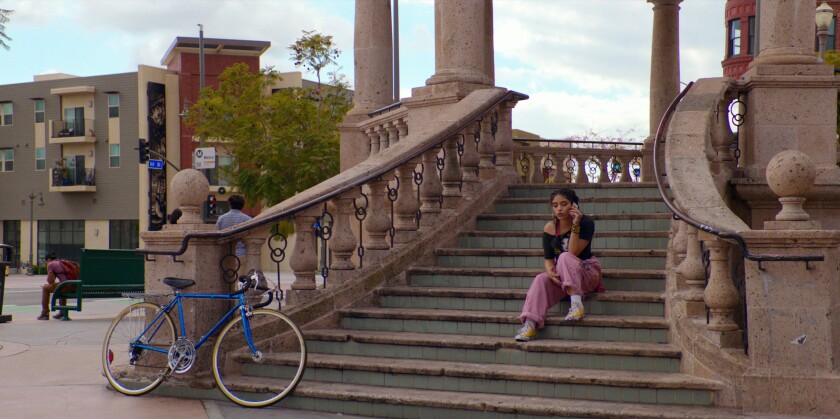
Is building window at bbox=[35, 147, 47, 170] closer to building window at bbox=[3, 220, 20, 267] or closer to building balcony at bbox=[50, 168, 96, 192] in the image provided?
building balcony at bbox=[50, 168, 96, 192]

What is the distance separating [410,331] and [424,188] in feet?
7.02

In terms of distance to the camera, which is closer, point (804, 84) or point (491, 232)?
point (804, 84)

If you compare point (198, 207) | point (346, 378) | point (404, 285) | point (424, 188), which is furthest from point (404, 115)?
point (346, 378)

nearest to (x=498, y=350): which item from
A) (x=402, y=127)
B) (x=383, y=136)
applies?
(x=402, y=127)

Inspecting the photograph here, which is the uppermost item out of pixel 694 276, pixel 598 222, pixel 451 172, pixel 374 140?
pixel 374 140

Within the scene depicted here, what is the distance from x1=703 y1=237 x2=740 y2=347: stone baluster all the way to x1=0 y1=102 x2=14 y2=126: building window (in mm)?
66459

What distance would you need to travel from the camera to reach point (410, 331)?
8844mm

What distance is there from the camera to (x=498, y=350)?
794cm

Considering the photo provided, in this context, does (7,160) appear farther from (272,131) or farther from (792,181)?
(792,181)

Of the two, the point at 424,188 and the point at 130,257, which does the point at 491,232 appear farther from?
the point at 130,257

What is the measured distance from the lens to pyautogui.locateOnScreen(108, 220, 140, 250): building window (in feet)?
204

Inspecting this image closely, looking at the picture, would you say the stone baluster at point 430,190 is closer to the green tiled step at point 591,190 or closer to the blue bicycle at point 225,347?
the green tiled step at point 591,190

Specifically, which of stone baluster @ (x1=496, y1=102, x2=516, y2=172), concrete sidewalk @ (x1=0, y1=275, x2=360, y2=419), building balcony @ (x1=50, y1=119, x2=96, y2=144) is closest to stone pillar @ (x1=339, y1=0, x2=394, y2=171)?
stone baluster @ (x1=496, y1=102, x2=516, y2=172)

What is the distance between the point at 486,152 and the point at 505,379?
15.2 ft
